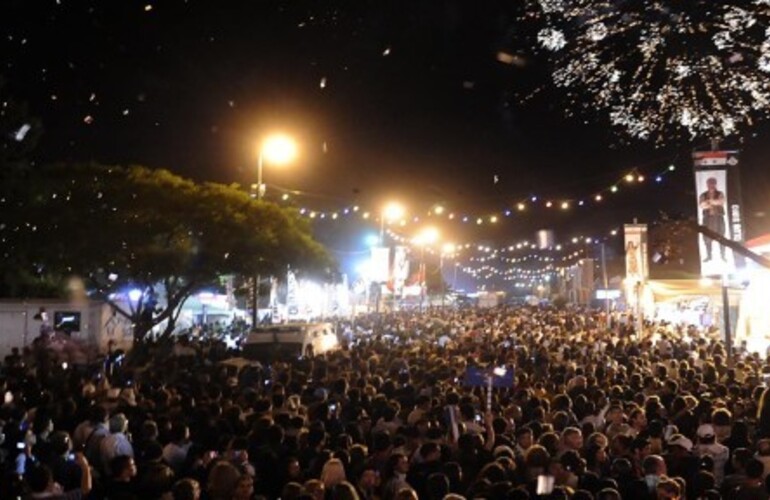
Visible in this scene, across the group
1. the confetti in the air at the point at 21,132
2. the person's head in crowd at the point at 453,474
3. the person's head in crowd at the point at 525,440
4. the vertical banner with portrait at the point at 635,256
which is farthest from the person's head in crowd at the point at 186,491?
the vertical banner with portrait at the point at 635,256

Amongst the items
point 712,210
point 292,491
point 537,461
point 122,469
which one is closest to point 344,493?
point 292,491

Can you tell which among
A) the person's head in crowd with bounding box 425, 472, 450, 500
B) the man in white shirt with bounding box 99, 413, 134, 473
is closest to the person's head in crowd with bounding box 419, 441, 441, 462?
the person's head in crowd with bounding box 425, 472, 450, 500

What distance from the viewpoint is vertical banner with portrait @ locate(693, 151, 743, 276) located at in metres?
20.8

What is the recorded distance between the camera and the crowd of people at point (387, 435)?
765 cm

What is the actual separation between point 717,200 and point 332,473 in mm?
16297

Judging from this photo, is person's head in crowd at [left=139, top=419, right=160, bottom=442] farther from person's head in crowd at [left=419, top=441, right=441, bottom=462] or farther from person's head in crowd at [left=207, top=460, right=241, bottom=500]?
person's head in crowd at [left=419, top=441, right=441, bottom=462]

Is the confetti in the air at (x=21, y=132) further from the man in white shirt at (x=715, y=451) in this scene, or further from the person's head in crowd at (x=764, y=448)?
the person's head in crowd at (x=764, y=448)

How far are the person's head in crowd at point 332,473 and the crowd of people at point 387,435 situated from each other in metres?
0.01

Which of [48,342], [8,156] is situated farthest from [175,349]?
[8,156]

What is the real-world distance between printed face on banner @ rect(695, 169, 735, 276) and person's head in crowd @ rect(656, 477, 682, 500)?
14.3 m

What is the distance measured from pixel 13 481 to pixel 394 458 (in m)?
3.44

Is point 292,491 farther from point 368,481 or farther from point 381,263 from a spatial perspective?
point 381,263

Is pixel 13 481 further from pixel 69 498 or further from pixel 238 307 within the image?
pixel 238 307

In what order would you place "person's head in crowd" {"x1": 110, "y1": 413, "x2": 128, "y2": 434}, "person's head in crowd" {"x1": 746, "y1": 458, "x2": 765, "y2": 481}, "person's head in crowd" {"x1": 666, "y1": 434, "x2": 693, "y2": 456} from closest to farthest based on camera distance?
"person's head in crowd" {"x1": 746, "y1": 458, "x2": 765, "y2": 481}
"person's head in crowd" {"x1": 666, "y1": 434, "x2": 693, "y2": 456}
"person's head in crowd" {"x1": 110, "y1": 413, "x2": 128, "y2": 434}
